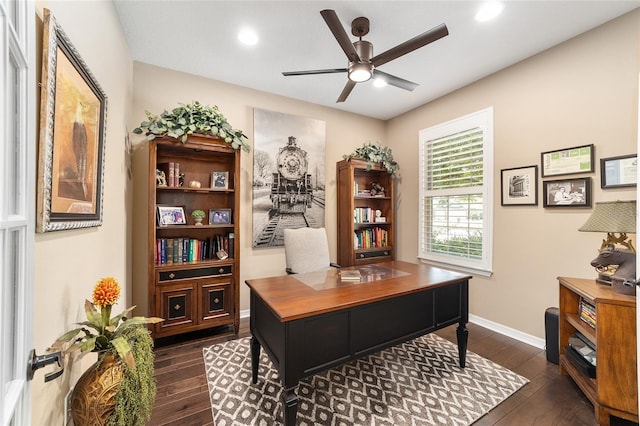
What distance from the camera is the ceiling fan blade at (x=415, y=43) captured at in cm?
173

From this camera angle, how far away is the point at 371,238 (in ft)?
13.2

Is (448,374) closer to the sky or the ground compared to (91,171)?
closer to the ground

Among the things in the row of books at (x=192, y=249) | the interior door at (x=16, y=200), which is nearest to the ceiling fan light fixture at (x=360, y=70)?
the interior door at (x=16, y=200)

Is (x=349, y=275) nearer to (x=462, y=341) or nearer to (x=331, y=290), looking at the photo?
(x=331, y=290)

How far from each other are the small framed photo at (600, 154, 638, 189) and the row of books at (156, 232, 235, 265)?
11.5ft

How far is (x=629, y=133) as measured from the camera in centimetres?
207

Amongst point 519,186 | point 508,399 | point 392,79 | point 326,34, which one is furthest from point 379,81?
point 508,399

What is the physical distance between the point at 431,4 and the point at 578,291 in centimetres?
237

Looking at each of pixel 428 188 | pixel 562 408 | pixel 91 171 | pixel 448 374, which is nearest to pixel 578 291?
pixel 562 408

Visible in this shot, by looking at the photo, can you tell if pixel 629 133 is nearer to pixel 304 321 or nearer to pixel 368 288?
pixel 368 288

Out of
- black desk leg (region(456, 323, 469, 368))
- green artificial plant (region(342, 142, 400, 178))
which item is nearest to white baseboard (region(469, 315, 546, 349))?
black desk leg (region(456, 323, 469, 368))

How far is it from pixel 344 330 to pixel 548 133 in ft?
9.06

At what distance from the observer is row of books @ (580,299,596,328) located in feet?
5.98

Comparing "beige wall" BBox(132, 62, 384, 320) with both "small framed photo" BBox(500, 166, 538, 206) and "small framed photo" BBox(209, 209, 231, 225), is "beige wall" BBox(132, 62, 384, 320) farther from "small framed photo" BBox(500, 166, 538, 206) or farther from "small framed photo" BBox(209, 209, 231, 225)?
"small framed photo" BBox(500, 166, 538, 206)
